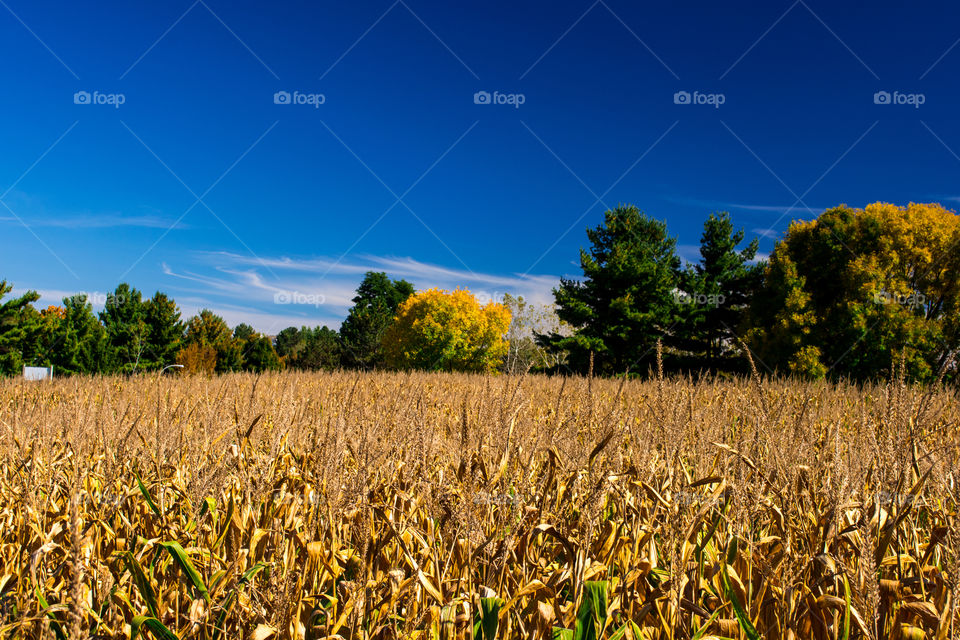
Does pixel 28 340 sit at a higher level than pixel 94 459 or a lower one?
higher

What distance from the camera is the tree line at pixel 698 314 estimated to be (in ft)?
76.9

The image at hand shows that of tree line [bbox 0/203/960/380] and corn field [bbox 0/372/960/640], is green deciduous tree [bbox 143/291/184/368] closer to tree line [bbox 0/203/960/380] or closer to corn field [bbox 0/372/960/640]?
tree line [bbox 0/203/960/380]

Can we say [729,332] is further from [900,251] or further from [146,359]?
[146,359]

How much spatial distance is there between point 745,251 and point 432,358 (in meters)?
21.9

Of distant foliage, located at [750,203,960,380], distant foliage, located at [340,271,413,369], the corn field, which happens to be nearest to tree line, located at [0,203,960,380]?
distant foliage, located at [750,203,960,380]

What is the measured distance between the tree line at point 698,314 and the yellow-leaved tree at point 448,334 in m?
0.09

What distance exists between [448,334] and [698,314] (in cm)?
1507

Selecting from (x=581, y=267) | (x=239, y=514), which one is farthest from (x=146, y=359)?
(x=239, y=514)

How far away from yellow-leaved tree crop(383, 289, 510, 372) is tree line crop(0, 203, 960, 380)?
0.28ft

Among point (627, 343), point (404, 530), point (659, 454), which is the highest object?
point (627, 343)

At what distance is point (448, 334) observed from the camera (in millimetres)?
31594

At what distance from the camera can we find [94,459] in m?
2.98

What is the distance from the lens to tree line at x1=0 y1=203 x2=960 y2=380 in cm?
2344

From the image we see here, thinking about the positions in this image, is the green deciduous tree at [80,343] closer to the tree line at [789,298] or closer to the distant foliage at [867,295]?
the tree line at [789,298]
